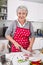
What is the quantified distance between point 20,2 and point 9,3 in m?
0.16

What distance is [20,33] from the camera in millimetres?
1310

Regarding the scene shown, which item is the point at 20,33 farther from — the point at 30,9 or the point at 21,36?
the point at 30,9

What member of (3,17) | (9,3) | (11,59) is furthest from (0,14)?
(11,59)

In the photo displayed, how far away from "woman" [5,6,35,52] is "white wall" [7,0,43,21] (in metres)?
0.39

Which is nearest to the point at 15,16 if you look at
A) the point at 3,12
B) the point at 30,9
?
the point at 3,12

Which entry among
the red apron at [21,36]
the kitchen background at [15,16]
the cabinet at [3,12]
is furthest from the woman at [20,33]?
the cabinet at [3,12]

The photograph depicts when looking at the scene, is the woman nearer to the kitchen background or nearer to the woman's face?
the woman's face

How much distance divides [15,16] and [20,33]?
1.37ft

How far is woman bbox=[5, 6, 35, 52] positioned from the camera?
4.18 feet

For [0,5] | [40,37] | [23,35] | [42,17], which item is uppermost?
[0,5]

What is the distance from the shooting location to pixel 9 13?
1795 millimetres

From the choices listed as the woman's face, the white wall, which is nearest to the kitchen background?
the white wall

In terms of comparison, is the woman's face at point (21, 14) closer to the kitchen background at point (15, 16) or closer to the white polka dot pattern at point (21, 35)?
the white polka dot pattern at point (21, 35)

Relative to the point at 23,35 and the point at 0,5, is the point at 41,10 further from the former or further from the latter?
the point at 23,35
